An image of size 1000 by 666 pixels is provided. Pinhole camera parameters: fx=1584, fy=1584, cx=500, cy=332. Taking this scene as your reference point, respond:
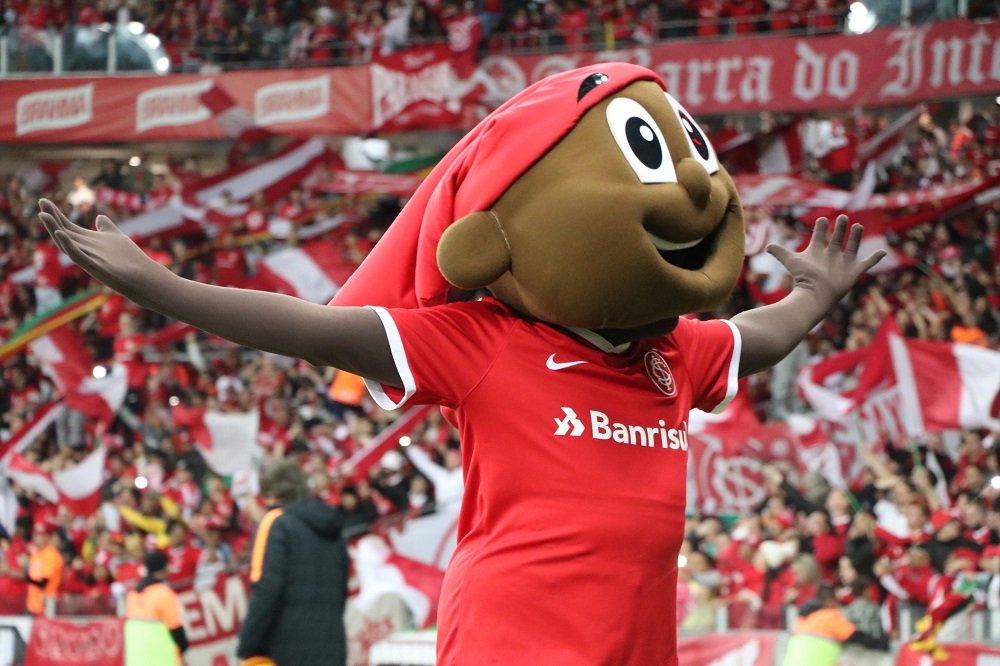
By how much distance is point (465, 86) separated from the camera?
Result: 15797 mm

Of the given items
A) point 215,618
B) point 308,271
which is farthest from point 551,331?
point 308,271

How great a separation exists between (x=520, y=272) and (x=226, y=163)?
613 inches

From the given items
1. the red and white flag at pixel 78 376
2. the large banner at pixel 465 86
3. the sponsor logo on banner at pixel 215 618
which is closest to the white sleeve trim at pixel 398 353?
the sponsor logo on banner at pixel 215 618

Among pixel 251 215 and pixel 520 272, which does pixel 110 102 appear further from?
pixel 520 272

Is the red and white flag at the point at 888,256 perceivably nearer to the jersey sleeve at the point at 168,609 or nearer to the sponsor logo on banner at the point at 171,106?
the jersey sleeve at the point at 168,609

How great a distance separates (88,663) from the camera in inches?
318

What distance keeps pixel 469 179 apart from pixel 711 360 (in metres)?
0.74

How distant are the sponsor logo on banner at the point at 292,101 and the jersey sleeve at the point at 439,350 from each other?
13.7 meters

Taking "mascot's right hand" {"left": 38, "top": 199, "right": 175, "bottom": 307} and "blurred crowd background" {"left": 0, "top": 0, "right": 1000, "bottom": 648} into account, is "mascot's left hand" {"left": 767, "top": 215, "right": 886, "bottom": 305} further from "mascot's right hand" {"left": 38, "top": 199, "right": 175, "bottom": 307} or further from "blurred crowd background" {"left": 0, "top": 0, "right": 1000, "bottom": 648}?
"blurred crowd background" {"left": 0, "top": 0, "right": 1000, "bottom": 648}

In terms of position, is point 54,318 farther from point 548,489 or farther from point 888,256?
point 548,489

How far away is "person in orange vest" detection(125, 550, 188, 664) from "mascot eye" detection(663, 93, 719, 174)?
477cm

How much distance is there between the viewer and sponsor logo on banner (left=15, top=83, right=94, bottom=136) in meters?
17.5

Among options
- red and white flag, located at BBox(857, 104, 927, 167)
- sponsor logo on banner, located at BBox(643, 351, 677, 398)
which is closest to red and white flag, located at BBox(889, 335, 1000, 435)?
red and white flag, located at BBox(857, 104, 927, 167)

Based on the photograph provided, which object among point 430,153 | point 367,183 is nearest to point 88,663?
point 367,183
